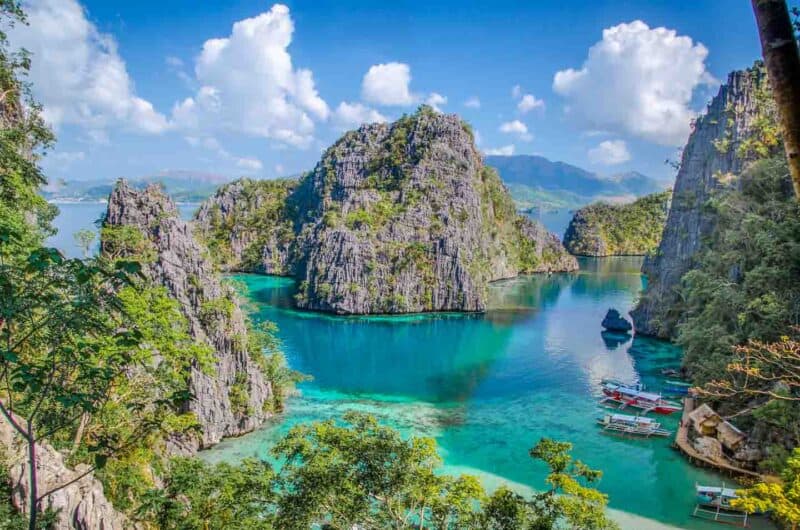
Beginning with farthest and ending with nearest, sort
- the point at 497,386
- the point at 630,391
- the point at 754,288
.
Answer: the point at 497,386
the point at 630,391
the point at 754,288

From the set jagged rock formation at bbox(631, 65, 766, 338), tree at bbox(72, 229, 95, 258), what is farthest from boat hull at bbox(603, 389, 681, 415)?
tree at bbox(72, 229, 95, 258)

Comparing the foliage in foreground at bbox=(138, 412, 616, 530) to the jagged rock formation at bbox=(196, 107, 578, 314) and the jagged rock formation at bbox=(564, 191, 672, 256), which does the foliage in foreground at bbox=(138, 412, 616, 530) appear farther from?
the jagged rock formation at bbox=(564, 191, 672, 256)

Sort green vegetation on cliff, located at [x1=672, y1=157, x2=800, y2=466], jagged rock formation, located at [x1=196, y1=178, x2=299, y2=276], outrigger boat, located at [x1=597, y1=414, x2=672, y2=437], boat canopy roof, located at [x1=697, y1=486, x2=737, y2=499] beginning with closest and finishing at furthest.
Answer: boat canopy roof, located at [x1=697, y1=486, x2=737, y2=499] < green vegetation on cliff, located at [x1=672, y1=157, x2=800, y2=466] < outrigger boat, located at [x1=597, y1=414, x2=672, y2=437] < jagged rock formation, located at [x1=196, y1=178, x2=299, y2=276]

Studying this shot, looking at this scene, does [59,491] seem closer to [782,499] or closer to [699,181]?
[782,499]

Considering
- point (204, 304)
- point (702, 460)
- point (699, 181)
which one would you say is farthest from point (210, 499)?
point (699, 181)

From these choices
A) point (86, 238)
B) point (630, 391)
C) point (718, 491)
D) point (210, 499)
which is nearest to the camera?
point (210, 499)

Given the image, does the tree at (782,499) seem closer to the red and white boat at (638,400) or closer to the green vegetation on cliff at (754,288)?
the green vegetation on cliff at (754,288)

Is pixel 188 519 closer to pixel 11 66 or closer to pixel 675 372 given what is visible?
pixel 11 66

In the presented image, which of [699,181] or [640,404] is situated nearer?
[640,404]
